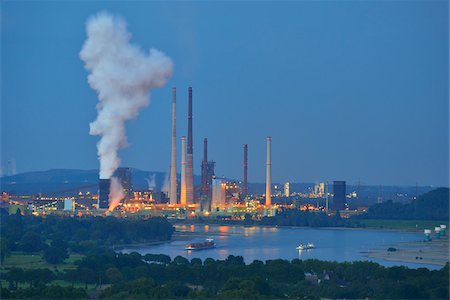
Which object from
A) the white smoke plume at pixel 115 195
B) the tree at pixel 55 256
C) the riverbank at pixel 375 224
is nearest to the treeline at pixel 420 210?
the riverbank at pixel 375 224

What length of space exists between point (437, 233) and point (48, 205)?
19902mm

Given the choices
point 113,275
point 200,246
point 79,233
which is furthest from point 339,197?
point 113,275

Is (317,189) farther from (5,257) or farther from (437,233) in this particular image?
(5,257)

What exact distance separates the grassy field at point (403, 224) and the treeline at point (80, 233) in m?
10.8

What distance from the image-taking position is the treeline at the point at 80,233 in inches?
1131

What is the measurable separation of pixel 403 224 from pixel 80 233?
15661 mm

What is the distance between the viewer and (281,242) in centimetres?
3456

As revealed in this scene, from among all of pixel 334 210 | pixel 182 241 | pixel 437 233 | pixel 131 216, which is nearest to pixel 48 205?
pixel 131 216

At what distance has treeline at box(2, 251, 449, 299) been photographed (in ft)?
54.5

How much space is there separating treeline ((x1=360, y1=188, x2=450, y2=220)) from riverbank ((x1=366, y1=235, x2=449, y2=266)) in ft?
44.3

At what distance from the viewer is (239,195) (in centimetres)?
5259

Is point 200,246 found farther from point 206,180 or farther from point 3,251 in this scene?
point 206,180

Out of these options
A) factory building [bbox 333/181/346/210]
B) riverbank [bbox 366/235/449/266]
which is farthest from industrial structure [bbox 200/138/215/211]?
riverbank [bbox 366/235/449/266]

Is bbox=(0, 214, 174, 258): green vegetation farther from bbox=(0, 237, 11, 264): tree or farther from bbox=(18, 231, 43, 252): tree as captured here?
bbox=(0, 237, 11, 264): tree
